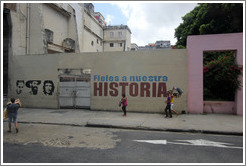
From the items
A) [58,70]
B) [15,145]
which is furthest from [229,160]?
[58,70]

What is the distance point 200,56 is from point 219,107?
3.16m

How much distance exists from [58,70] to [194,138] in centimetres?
1014

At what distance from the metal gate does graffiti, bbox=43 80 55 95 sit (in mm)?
583

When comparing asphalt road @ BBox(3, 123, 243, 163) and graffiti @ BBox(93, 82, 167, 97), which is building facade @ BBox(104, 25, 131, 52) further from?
asphalt road @ BBox(3, 123, 243, 163)

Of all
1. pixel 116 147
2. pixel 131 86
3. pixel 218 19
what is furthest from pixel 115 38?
pixel 116 147

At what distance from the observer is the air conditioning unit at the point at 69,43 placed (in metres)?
22.5

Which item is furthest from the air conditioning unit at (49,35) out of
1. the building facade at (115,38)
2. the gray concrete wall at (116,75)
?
the building facade at (115,38)

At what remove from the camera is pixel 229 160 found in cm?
475

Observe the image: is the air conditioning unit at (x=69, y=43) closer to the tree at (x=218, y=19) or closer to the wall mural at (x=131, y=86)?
the wall mural at (x=131, y=86)

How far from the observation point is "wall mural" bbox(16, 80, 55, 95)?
13.7m

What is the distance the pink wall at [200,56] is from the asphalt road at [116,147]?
4185 mm

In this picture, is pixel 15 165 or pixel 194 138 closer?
pixel 15 165

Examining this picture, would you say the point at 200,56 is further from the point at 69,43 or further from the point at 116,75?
the point at 69,43

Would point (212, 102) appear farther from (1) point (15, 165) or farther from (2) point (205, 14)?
(2) point (205, 14)
